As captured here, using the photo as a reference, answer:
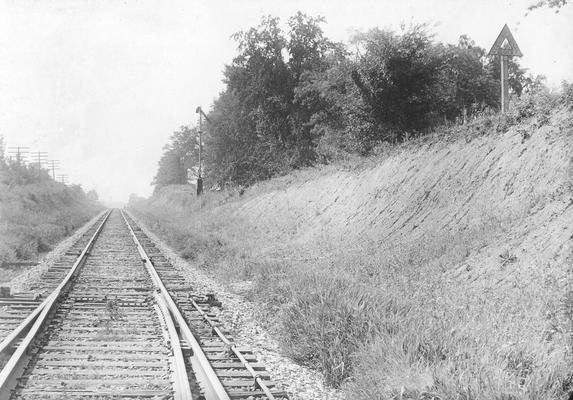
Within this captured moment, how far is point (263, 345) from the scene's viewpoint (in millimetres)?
7277

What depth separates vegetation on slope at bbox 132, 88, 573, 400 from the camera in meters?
4.93

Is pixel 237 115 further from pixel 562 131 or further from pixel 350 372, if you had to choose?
pixel 350 372

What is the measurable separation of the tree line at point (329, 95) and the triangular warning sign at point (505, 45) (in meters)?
1.31

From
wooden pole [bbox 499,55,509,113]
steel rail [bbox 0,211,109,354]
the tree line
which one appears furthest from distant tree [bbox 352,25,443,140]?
steel rail [bbox 0,211,109,354]

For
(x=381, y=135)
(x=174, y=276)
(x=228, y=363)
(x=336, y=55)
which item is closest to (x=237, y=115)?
(x=336, y=55)

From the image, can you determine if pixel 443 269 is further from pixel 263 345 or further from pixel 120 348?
pixel 120 348

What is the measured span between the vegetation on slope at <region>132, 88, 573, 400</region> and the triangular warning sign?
42.8 inches

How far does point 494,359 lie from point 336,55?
887 inches

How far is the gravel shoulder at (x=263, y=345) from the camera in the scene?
5517 mm

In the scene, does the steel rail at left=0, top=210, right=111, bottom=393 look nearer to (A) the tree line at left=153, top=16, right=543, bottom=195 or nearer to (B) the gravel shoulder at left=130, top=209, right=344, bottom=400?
(B) the gravel shoulder at left=130, top=209, right=344, bottom=400

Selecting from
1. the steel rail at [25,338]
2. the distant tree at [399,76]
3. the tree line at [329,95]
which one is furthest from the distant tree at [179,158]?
the steel rail at [25,338]

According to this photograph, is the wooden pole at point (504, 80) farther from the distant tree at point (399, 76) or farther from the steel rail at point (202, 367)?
the steel rail at point (202, 367)

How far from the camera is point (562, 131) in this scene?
9594 millimetres

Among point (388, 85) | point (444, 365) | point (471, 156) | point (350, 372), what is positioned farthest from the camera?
point (388, 85)
